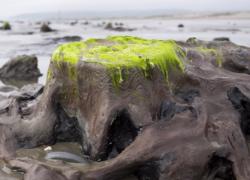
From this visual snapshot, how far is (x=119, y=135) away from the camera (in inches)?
187

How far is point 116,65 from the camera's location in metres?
4.77

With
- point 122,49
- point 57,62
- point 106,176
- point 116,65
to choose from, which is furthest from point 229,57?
point 106,176

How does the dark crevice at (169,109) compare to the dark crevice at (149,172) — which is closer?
the dark crevice at (149,172)

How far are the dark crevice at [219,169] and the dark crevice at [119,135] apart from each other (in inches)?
37.4

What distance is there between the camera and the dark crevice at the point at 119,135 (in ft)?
15.3

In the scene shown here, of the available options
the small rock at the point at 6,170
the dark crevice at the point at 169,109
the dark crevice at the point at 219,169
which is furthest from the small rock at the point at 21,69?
the dark crevice at the point at 219,169

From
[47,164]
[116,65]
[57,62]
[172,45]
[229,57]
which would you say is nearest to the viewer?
[47,164]

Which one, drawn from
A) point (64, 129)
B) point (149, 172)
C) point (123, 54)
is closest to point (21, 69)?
point (64, 129)

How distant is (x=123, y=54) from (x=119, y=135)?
1.04 metres

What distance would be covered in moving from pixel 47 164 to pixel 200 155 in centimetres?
171

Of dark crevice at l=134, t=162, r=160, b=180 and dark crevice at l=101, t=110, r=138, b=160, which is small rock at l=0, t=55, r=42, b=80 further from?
dark crevice at l=134, t=162, r=160, b=180

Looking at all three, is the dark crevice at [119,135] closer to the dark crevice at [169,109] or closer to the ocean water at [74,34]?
the dark crevice at [169,109]

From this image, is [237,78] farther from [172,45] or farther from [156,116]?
[156,116]

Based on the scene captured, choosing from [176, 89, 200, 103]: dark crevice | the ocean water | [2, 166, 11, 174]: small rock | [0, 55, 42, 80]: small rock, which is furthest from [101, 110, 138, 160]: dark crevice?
[0, 55, 42, 80]: small rock
